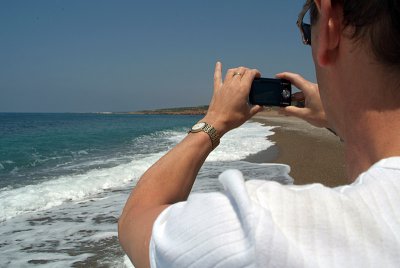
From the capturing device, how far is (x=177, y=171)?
107cm

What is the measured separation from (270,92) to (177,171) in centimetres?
47

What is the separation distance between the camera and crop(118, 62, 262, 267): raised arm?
84 centimetres

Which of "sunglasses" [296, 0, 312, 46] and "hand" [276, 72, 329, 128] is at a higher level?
"sunglasses" [296, 0, 312, 46]

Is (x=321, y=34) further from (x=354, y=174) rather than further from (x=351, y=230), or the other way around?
(x=351, y=230)

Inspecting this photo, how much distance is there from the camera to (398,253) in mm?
633

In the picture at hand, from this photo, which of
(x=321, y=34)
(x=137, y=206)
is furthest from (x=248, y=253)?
(x=321, y=34)

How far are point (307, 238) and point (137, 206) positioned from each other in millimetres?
442

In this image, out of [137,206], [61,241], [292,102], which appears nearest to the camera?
[137,206]

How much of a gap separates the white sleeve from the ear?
37 centimetres

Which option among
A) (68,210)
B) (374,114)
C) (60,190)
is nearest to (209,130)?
(374,114)

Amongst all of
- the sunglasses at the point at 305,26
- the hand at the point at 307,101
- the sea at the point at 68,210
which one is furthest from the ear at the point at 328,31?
the sea at the point at 68,210

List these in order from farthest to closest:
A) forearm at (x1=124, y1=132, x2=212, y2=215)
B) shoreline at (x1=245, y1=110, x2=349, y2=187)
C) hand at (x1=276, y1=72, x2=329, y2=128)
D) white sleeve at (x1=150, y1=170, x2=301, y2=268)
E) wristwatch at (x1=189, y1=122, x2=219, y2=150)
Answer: shoreline at (x1=245, y1=110, x2=349, y2=187), hand at (x1=276, y1=72, x2=329, y2=128), wristwatch at (x1=189, y1=122, x2=219, y2=150), forearm at (x1=124, y1=132, x2=212, y2=215), white sleeve at (x1=150, y1=170, x2=301, y2=268)

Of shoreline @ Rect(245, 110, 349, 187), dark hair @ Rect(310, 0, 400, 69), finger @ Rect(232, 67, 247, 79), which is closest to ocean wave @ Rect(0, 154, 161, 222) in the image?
shoreline @ Rect(245, 110, 349, 187)

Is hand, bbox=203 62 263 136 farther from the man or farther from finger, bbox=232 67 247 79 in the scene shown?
the man
